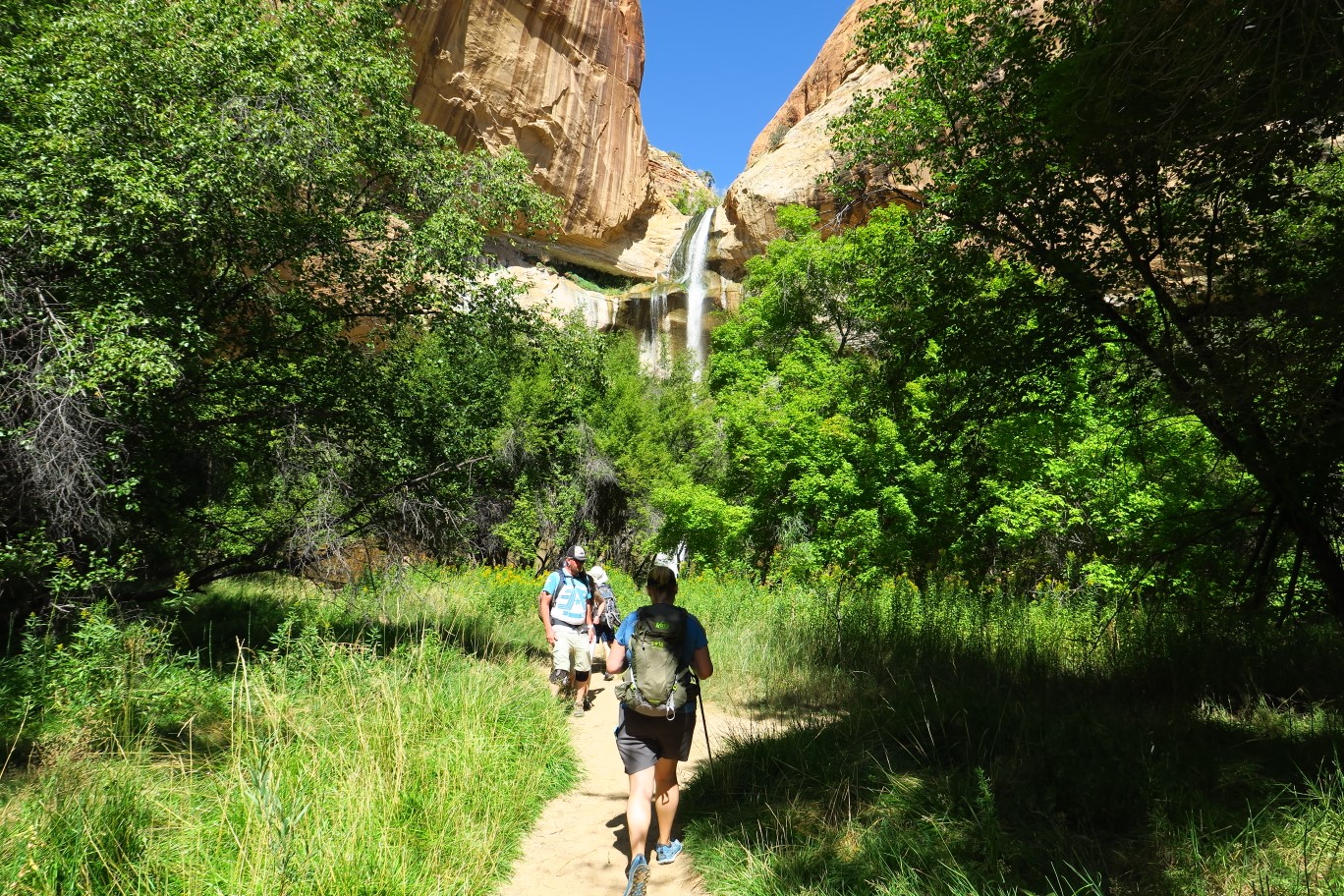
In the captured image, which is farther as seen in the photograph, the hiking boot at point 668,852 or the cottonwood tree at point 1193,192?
the cottonwood tree at point 1193,192

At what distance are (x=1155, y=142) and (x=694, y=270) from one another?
98.4 feet

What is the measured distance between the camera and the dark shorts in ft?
12.9

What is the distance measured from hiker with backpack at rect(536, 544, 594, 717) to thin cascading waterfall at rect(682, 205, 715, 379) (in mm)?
21481

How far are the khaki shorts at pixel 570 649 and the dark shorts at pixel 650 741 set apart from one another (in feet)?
9.62

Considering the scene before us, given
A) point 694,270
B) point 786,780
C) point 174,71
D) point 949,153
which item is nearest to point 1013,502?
point 949,153

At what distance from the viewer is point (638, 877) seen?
351 centimetres

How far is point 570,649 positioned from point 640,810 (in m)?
3.17

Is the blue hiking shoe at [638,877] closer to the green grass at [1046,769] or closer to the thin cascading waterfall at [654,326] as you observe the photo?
the green grass at [1046,769]

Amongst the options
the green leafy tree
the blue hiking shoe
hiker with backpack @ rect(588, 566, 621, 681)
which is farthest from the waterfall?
the blue hiking shoe

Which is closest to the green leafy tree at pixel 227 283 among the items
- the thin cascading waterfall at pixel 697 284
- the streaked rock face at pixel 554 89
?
the thin cascading waterfall at pixel 697 284

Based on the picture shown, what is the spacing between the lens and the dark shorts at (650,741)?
3.93m

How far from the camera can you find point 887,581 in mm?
11484

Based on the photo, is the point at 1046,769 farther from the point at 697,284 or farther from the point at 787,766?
the point at 697,284

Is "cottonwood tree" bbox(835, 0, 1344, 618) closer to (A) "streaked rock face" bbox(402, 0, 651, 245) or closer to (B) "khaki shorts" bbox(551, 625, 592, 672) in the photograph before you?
(B) "khaki shorts" bbox(551, 625, 592, 672)
